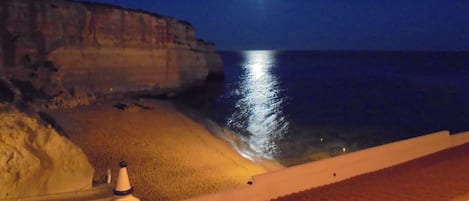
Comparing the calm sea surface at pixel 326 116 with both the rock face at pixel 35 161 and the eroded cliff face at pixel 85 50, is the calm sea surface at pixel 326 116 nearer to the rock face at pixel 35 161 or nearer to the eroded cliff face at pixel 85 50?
the eroded cliff face at pixel 85 50

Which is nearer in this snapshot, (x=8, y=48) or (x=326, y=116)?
(x=8, y=48)

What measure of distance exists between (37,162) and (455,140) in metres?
10.1

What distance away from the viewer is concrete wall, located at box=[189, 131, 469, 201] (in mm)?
6371

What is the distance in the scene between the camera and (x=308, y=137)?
21.2 metres

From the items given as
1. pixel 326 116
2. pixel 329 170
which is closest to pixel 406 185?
pixel 329 170

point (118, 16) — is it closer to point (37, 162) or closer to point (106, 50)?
point (106, 50)

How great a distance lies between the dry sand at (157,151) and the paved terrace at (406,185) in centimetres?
485

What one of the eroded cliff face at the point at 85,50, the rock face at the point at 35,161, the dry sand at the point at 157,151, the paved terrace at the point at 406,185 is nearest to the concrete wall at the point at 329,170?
the paved terrace at the point at 406,185

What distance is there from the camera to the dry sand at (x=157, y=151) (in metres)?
11.8

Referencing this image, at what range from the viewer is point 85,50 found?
27.3 metres

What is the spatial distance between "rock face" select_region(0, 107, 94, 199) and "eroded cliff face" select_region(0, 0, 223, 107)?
1483 centimetres

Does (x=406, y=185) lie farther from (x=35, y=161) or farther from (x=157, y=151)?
(x=157, y=151)

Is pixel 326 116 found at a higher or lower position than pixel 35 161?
lower

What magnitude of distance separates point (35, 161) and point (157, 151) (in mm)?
8017
